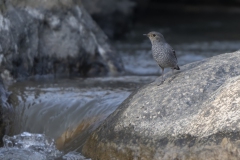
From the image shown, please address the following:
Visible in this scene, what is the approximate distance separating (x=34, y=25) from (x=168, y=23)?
7.73m

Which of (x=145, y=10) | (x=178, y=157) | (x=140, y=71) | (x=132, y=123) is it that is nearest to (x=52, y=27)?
(x=140, y=71)

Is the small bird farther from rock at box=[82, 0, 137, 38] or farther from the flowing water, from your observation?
rock at box=[82, 0, 137, 38]

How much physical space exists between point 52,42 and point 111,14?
16.8 ft

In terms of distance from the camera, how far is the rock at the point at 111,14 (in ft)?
42.3

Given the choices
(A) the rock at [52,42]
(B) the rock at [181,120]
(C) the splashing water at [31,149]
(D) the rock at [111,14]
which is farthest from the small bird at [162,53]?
(D) the rock at [111,14]

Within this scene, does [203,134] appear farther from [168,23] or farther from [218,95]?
[168,23]

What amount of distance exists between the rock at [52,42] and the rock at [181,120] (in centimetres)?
297

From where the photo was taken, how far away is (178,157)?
4367 mm

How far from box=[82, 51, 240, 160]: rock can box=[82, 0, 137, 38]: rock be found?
7765mm

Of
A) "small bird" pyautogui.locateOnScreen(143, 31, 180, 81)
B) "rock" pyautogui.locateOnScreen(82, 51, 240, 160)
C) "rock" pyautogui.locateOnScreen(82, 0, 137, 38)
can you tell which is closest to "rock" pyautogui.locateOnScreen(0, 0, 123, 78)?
"small bird" pyautogui.locateOnScreen(143, 31, 180, 81)

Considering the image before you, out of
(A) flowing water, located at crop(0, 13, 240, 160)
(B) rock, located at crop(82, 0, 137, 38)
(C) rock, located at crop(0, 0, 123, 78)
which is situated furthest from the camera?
(B) rock, located at crop(82, 0, 137, 38)

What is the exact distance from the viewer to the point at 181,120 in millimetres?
4520

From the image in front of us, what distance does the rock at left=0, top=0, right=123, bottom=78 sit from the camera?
7746 mm

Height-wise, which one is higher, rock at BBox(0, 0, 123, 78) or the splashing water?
rock at BBox(0, 0, 123, 78)
